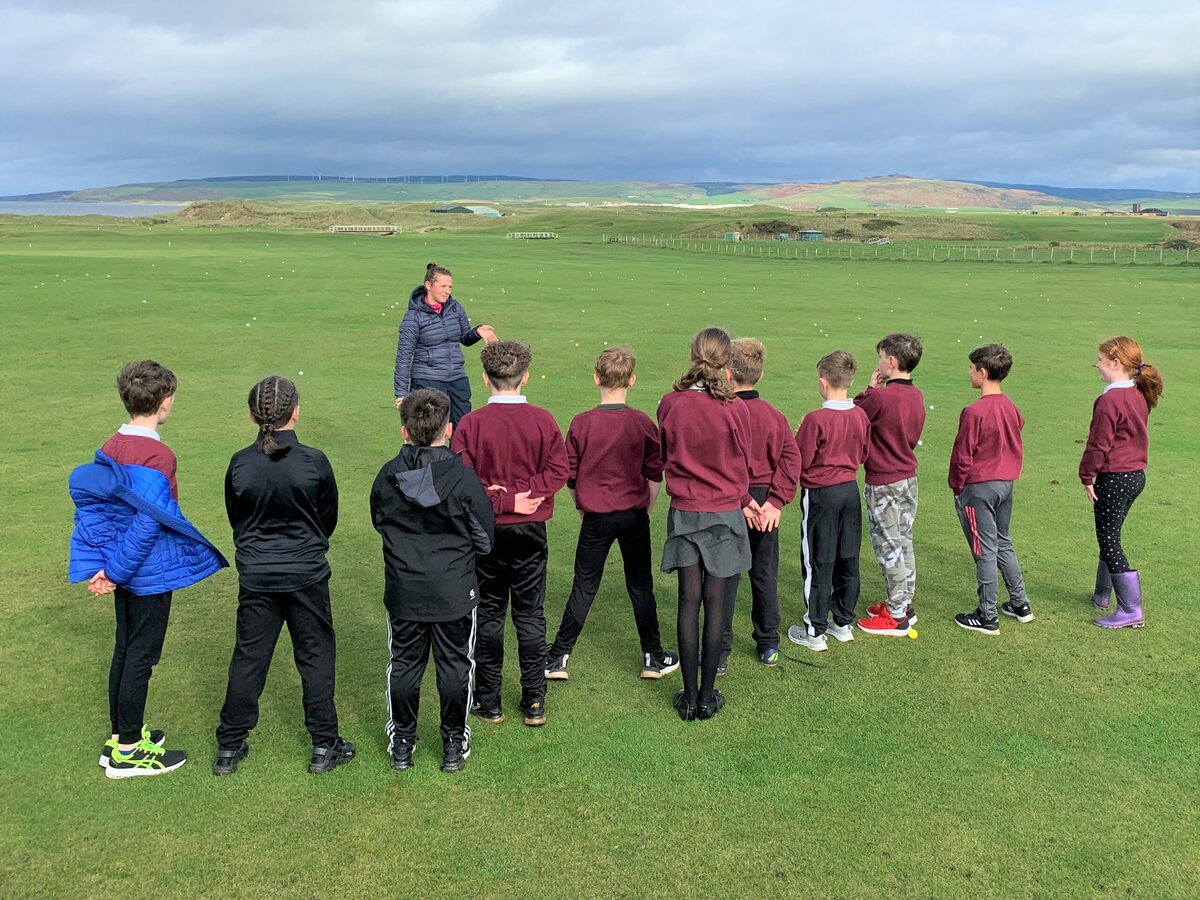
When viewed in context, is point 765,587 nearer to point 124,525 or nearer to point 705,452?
point 705,452

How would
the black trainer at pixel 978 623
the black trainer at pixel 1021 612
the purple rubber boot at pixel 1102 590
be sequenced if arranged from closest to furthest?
the black trainer at pixel 978 623
the black trainer at pixel 1021 612
the purple rubber boot at pixel 1102 590

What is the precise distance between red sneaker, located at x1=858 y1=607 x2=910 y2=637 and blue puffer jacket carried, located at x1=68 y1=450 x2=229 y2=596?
4.76m

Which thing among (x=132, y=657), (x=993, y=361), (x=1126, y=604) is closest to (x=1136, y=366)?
(x=993, y=361)

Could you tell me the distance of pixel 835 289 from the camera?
3419cm

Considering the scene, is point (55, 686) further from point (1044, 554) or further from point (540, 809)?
point (1044, 554)

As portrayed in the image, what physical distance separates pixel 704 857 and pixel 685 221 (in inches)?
4357

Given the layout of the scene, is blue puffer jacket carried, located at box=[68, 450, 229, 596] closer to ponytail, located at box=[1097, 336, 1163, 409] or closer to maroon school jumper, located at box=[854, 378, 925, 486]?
maroon school jumper, located at box=[854, 378, 925, 486]

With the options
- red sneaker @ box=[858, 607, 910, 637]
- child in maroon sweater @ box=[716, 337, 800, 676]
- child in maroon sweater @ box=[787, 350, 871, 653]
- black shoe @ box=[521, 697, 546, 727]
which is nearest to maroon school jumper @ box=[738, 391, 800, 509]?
child in maroon sweater @ box=[716, 337, 800, 676]

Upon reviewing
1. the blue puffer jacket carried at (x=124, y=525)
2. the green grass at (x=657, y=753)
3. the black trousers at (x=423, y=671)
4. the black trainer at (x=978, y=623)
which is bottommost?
the green grass at (x=657, y=753)

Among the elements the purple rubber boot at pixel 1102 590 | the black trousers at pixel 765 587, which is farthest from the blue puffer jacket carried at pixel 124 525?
the purple rubber boot at pixel 1102 590

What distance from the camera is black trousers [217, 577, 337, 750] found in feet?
15.7

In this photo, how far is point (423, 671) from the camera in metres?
4.89

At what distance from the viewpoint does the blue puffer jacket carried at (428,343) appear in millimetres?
9508

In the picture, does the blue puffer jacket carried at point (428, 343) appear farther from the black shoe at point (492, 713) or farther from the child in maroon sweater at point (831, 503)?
the black shoe at point (492, 713)
